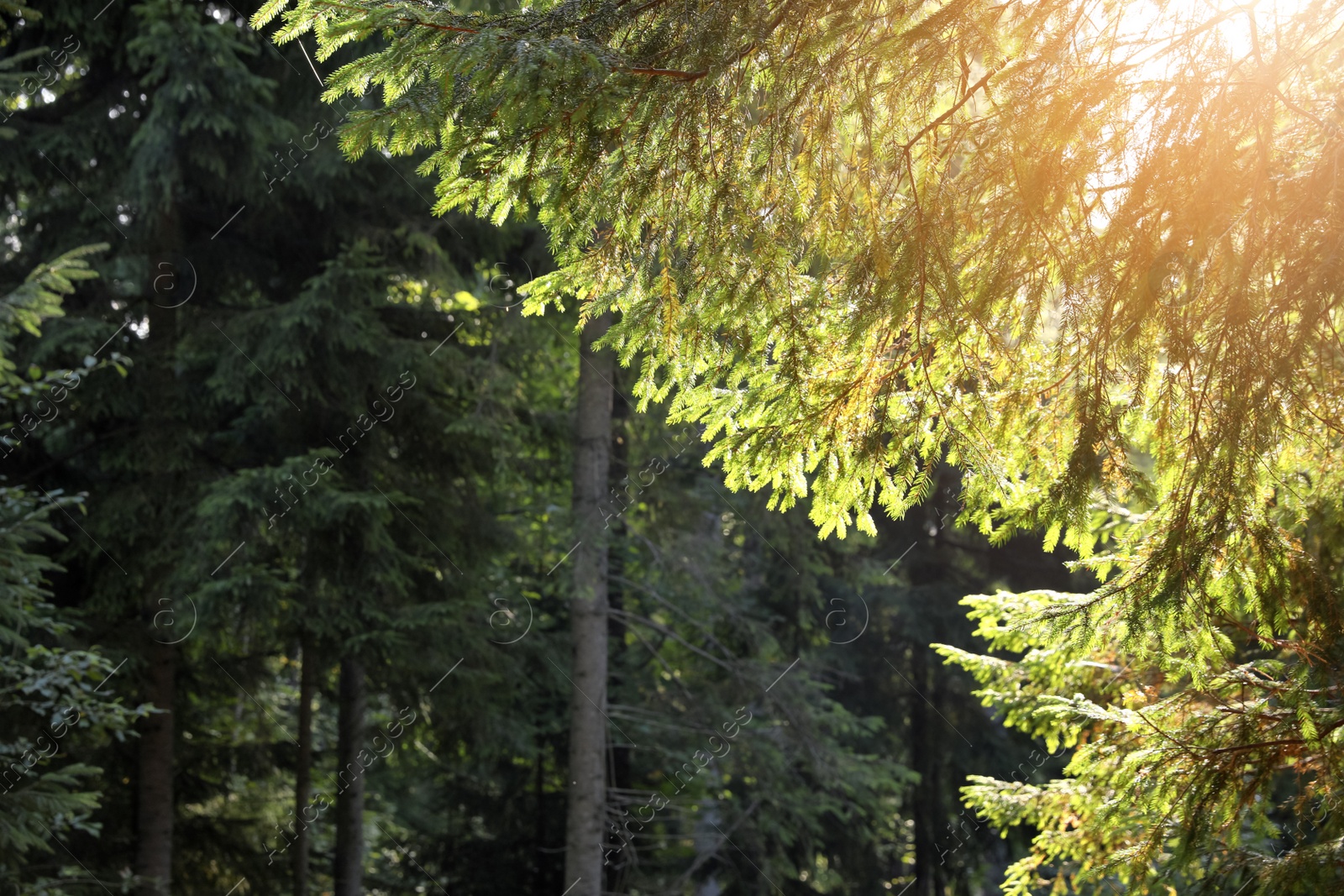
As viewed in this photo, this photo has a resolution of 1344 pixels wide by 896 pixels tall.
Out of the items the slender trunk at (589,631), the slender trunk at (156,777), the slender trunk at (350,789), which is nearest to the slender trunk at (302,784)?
the slender trunk at (350,789)

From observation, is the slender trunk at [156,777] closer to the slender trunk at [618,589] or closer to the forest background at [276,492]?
the forest background at [276,492]

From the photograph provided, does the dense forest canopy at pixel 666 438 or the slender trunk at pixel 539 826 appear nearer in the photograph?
the dense forest canopy at pixel 666 438

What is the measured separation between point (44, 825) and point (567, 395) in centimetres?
677

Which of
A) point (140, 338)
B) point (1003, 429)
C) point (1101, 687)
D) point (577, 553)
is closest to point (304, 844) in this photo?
point (577, 553)

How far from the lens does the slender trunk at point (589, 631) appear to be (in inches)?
330

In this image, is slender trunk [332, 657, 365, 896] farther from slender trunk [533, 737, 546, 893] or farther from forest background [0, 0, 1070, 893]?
slender trunk [533, 737, 546, 893]

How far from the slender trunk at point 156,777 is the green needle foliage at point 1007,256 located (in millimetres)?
6232

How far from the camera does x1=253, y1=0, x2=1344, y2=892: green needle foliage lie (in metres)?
2.56

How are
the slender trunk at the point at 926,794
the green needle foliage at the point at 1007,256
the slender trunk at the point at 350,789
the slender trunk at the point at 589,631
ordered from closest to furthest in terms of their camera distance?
the green needle foliage at the point at 1007,256 → the slender trunk at the point at 589,631 → the slender trunk at the point at 350,789 → the slender trunk at the point at 926,794

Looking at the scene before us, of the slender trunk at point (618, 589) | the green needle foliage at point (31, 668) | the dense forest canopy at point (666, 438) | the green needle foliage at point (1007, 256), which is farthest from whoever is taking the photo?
the slender trunk at point (618, 589)

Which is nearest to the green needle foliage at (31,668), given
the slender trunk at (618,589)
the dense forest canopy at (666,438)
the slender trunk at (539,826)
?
the dense forest canopy at (666,438)

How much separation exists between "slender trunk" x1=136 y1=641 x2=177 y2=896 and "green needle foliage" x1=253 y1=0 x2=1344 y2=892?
6.23m

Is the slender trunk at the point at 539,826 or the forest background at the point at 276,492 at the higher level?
the forest background at the point at 276,492

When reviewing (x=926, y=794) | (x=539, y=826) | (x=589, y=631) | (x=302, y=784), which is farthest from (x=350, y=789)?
(x=926, y=794)
